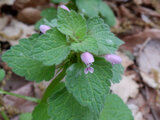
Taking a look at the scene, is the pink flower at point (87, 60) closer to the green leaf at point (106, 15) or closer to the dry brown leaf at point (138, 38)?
the green leaf at point (106, 15)

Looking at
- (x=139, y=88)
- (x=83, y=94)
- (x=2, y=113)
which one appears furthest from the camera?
(x=139, y=88)

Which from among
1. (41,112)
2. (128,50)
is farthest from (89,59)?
(128,50)

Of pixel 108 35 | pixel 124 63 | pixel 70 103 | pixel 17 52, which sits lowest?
pixel 124 63

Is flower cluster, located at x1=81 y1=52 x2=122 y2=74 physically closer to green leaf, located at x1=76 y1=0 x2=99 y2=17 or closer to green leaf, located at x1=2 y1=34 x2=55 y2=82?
green leaf, located at x1=2 y1=34 x2=55 y2=82

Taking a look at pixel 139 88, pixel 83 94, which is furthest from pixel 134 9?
pixel 83 94

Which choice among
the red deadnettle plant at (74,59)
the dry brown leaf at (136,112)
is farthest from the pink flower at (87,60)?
the dry brown leaf at (136,112)

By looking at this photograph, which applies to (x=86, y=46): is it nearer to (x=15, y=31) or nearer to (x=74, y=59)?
(x=74, y=59)

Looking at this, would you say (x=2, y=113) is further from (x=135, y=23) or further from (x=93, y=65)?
(x=135, y=23)
